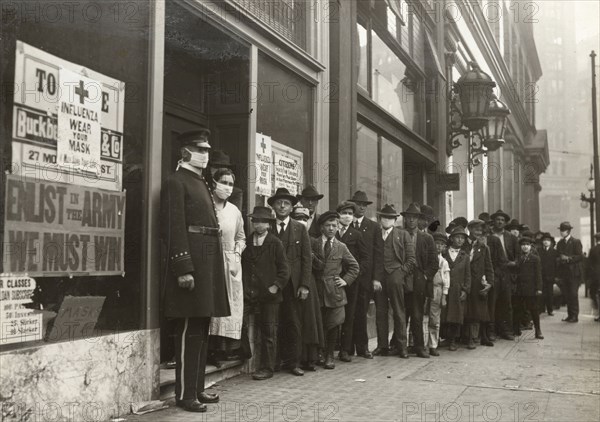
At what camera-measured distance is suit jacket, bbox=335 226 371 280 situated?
8.95m

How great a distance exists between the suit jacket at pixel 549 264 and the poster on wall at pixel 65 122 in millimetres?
12284

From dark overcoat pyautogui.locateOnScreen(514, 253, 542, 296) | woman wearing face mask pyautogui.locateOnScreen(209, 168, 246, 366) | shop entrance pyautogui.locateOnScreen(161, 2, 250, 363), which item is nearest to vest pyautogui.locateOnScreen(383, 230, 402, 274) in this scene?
shop entrance pyautogui.locateOnScreen(161, 2, 250, 363)

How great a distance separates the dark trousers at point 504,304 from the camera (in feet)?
38.1

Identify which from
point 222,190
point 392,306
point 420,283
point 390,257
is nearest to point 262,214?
point 222,190

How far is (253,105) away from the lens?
8.61 m

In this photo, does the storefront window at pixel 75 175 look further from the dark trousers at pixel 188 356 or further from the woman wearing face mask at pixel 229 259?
the woman wearing face mask at pixel 229 259

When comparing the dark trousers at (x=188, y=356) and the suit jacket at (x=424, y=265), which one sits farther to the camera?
the suit jacket at (x=424, y=265)

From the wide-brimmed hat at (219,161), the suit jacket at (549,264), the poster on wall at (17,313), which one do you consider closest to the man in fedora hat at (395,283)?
the wide-brimmed hat at (219,161)

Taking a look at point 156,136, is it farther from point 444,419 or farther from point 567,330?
point 567,330

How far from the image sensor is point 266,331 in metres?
7.36

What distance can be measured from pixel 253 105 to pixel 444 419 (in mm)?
4470

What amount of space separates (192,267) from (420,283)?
4438 mm

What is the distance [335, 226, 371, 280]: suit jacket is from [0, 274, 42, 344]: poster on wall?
460 centimetres

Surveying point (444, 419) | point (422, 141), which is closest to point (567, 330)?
point (422, 141)
